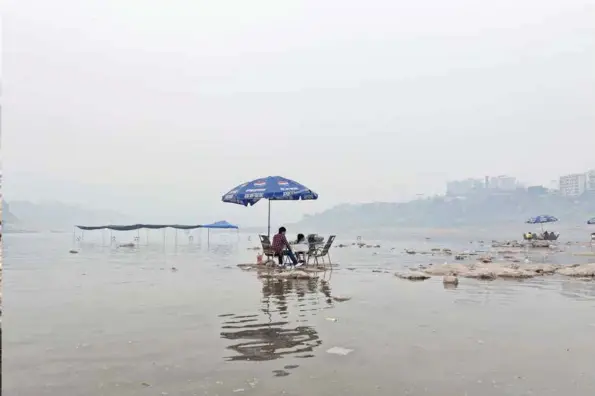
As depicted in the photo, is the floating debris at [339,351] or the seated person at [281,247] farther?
the seated person at [281,247]

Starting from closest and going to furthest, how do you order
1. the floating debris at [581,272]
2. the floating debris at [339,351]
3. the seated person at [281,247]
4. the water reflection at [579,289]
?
the floating debris at [339,351], the water reflection at [579,289], the floating debris at [581,272], the seated person at [281,247]

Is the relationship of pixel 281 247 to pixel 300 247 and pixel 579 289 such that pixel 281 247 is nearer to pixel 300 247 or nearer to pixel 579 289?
pixel 300 247

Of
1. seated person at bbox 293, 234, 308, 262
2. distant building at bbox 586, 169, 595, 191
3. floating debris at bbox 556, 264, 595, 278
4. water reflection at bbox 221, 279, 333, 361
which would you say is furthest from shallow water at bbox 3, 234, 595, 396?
distant building at bbox 586, 169, 595, 191

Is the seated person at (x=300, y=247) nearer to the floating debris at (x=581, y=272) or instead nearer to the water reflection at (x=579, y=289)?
the water reflection at (x=579, y=289)

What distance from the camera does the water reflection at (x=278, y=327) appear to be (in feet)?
21.2

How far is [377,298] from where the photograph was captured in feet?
36.8

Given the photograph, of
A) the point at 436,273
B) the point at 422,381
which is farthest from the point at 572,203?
the point at 422,381

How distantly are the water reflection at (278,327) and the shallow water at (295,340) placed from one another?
27 millimetres

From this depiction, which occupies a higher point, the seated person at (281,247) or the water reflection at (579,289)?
the seated person at (281,247)

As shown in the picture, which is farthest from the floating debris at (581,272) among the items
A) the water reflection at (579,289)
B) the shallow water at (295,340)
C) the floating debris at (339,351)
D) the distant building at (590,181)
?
the distant building at (590,181)

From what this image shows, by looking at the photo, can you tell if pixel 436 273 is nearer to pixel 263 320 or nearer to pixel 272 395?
pixel 263 320

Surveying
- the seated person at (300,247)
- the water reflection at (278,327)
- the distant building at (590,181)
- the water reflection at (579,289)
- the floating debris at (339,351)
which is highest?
the distant building at (590,181)

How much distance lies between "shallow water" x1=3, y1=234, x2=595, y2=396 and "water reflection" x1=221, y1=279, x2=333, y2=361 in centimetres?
3

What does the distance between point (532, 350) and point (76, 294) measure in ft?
33.1
